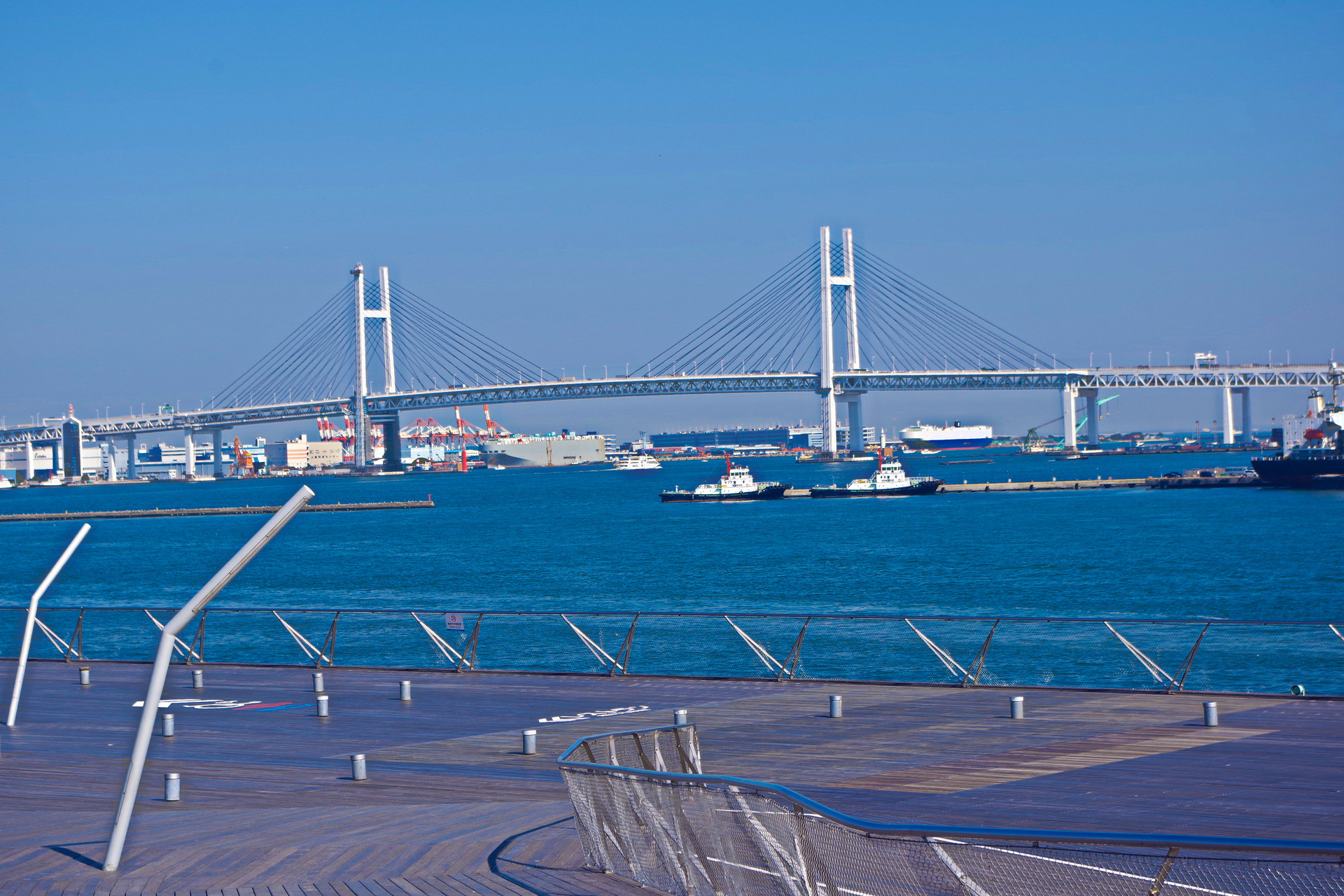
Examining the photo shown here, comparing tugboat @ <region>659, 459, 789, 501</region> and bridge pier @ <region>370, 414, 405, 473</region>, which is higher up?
bridge pier @ <region>370, 414, 405, 473</region>

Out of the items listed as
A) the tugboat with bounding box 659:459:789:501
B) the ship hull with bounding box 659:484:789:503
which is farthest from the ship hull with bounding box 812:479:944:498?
the tugboat with bounding box 659:459:789:501

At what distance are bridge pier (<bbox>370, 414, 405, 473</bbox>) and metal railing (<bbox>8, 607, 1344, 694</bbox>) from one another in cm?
10563

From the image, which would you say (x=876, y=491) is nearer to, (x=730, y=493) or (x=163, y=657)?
(x=730, y=493)

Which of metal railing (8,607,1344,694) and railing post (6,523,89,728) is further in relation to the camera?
metal railing (8,607,1344,694)

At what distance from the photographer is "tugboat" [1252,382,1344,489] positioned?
3981 inches

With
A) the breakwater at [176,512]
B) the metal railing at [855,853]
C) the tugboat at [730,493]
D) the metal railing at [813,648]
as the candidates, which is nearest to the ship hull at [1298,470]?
the tugboat at [730,493]

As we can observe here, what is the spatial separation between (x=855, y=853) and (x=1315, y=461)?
354ft

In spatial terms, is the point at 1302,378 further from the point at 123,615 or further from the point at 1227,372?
the point at 123,615

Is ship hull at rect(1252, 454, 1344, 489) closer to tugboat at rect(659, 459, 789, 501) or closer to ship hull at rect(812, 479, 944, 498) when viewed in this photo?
ship hull at rect(812, 479, 944, 498)

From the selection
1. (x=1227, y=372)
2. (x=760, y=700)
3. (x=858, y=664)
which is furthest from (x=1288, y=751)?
(x=1227, y=372)

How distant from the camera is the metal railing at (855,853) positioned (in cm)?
486

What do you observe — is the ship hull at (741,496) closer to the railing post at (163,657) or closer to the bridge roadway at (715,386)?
the bridge roadway at (715,386)

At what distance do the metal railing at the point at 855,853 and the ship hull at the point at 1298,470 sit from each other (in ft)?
348

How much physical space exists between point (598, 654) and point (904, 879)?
1370 centimetres
